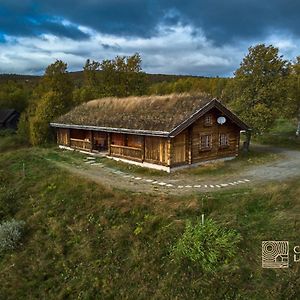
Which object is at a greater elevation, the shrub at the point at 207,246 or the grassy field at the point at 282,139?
the grassy field at the point at 282,139

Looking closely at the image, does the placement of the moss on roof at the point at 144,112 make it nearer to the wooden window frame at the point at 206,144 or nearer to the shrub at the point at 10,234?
the wooden window frame at the point at 206,144

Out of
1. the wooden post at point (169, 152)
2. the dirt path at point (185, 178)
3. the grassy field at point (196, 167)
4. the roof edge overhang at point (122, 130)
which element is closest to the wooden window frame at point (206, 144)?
the grassy field at point (196, 167)

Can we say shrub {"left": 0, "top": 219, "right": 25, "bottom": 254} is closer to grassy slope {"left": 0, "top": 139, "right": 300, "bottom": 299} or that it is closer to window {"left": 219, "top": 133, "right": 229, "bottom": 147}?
grassy slope {"left": 0, "top": 139, "right": 300, "bottom": 299}

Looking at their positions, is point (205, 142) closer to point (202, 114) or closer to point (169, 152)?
point (202, 114)

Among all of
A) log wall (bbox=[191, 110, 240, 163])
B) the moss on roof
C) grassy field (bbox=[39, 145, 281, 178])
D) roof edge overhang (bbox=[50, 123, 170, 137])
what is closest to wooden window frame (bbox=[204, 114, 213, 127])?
log wall (bbox=[191, 110, 240, 163])

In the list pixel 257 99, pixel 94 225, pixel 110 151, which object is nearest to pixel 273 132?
pixel 257 99

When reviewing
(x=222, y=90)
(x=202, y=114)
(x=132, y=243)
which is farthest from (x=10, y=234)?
(x=222, y=90)
